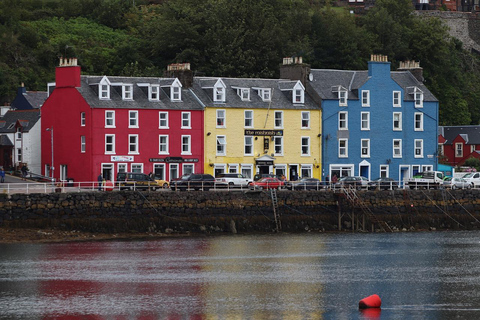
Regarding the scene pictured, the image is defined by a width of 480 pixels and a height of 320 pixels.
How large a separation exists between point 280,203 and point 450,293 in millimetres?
26683

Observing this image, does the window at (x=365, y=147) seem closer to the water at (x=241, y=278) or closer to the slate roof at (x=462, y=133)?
the water at (x=241, y=278)

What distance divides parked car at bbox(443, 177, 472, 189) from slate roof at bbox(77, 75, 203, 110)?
817 inches

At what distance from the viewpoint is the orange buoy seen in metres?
45.2

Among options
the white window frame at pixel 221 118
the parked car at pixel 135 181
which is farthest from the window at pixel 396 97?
the parked car at pixel 135 181

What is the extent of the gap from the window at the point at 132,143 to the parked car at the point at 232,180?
22.7 ft

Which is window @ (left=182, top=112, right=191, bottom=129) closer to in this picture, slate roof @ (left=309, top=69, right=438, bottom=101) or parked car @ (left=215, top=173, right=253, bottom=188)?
parked car @ (left=215, top=173, right=253, bottom=188)

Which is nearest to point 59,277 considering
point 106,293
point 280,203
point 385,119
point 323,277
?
point 106,293

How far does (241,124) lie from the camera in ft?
293

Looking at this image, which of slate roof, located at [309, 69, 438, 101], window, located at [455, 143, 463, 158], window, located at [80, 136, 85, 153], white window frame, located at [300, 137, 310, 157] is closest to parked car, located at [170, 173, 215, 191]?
window, located at [80, 136, 85, 153]

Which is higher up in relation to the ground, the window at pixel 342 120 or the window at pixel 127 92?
the window at pixel 127 92

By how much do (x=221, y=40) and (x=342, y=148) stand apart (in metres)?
21.4

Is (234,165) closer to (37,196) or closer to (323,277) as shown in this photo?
(37,196)

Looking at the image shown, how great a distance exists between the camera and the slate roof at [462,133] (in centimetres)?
12238

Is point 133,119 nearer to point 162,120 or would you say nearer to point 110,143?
point 162,120
